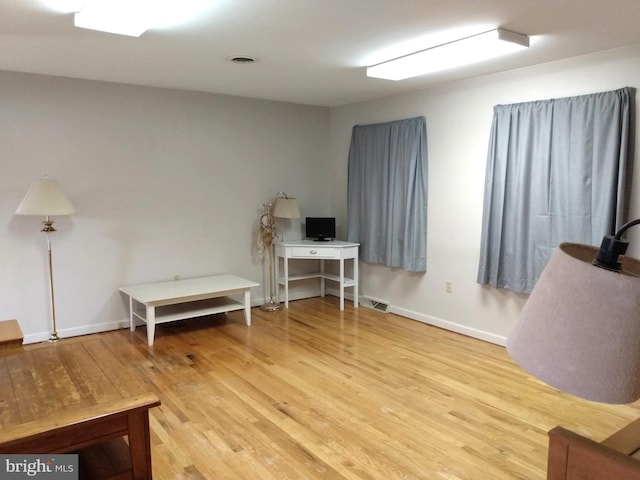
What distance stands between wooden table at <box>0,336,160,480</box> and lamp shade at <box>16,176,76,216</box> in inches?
62.6

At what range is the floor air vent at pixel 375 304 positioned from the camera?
5508 millimetres

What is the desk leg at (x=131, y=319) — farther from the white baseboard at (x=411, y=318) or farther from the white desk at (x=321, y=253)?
the white desk at (x=321, y=253)

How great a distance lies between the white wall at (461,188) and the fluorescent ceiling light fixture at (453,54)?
0.63m

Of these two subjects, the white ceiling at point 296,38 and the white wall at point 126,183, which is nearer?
the white ceiling at point 296,38

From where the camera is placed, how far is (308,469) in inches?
96.7

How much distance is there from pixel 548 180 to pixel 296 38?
7.39ft

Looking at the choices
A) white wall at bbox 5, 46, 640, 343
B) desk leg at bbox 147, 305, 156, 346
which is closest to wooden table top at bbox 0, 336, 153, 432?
desk leg at bbox 147, 305, 156, 346

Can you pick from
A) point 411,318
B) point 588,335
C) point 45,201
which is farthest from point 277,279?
point 588,335

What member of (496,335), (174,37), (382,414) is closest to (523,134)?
(496,335)

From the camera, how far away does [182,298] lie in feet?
14.5

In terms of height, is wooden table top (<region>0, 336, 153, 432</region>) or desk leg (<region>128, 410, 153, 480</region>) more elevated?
wooden table top (<region>0, 336, 153, 432</region>)

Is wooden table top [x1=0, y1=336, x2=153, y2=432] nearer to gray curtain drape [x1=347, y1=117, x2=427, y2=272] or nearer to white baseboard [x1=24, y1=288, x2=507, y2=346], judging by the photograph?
white baseboard [x1=24, y1=288, x2=507, y2=346]

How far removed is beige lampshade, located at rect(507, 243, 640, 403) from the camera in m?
0.82

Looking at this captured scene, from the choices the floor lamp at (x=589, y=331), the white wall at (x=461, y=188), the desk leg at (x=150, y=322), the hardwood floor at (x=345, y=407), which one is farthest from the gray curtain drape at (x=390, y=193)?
the floor lamp at (x=589, y=331)
